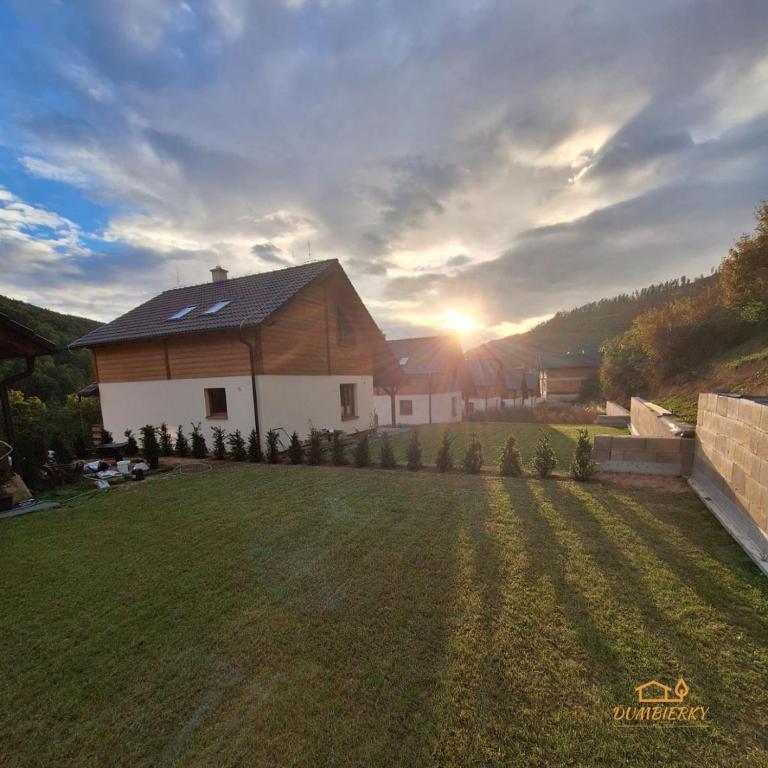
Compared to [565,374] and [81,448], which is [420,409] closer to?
[81,448]

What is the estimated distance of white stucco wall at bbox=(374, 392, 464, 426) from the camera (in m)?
22.1

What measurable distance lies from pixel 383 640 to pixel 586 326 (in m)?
88.3

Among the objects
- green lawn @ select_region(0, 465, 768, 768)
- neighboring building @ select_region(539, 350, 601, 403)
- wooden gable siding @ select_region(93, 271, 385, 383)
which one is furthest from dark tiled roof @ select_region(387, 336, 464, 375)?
neighboring building @ select_region(539, 350, 601, 403)

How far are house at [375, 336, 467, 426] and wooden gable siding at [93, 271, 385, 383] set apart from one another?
858 centimetres

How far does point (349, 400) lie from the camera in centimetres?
1413

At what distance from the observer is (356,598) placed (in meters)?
3.17

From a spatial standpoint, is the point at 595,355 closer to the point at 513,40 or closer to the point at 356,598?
the point at 513,40

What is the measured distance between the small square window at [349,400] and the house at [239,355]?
0.08 m

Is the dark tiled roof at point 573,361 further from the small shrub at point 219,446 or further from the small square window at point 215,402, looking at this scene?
the small shrub at point 219,446

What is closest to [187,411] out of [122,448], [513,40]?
[122,448]

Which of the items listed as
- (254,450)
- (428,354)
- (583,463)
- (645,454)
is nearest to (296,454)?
(254,450)

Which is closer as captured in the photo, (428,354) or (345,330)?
(345,330)

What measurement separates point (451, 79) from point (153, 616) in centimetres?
945

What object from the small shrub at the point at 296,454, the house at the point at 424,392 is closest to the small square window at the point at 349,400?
the small shrub at the point at 296,454
